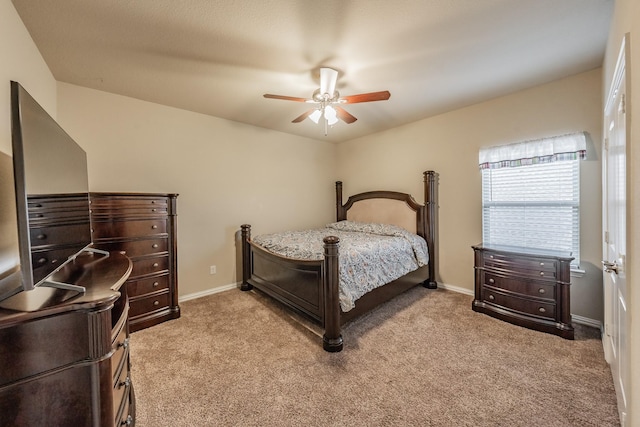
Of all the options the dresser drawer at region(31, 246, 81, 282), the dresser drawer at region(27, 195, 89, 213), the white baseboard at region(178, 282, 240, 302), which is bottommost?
the white baseboard at region(178, 282, 240, 302)

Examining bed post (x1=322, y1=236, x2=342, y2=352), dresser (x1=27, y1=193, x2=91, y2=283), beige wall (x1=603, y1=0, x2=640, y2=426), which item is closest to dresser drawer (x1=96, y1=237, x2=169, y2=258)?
dresser (x1=27, y1=193, x2=91, y2=283)

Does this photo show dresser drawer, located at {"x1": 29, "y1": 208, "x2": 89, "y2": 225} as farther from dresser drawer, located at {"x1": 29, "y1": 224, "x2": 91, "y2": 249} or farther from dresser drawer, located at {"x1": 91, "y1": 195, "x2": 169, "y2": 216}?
dresser drawer, located at {"x1": 91, "y1": 195, "x2": 169, "y2": 216}

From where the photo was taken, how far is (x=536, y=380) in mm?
1803

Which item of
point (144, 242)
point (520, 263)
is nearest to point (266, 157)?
point (144, 242)

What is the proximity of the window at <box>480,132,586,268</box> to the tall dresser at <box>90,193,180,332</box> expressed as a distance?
3.81 m

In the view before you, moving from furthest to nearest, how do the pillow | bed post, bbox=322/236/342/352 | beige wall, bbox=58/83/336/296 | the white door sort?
the pillow, beige wall, bbox=58/83/336/296, bed post, bbox=322/236/342/352, the white door

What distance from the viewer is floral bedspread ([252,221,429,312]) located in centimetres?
240

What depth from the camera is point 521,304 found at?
2549 millimetres

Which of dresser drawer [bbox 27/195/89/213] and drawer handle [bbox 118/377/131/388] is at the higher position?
dresser drawer [bbox 27/195/89/213]

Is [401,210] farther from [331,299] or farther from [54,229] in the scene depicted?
[54,229]

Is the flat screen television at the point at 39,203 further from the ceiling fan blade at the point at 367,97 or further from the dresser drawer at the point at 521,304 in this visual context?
the dresser drawer at the point at 521,304

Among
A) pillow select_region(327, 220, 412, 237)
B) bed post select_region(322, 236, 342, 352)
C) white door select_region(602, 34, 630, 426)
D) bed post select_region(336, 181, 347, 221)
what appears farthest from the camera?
bed post select_region(336, 181, 347, 221)

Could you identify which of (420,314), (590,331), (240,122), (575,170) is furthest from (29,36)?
(590,331)

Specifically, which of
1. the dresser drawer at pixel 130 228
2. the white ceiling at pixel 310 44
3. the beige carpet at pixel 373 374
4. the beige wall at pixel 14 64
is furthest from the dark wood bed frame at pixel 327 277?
the beige wall at pixel 14 64
